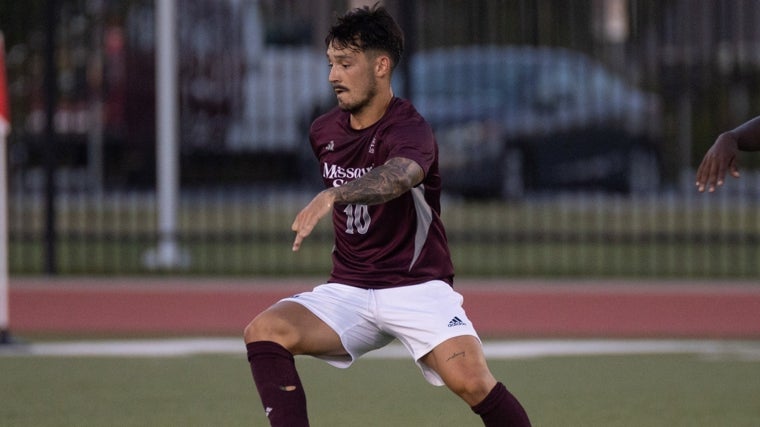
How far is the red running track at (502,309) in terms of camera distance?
1116cm

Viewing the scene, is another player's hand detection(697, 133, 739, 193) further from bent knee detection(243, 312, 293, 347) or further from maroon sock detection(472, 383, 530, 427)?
bent knee detection(243, 312, 293, 347)

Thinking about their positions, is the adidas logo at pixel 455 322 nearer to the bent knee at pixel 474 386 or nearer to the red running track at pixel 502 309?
the bent knee at pixel 474 386

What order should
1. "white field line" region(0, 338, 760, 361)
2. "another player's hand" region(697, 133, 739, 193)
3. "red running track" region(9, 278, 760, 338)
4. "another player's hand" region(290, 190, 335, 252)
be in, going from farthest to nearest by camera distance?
"red running track" region(9, 278, 760, 338), "white field line" region(0, 338, 760, 361), "another player's hand" region(697, 133, 739, 193), "another player's hand" region(290, 190, 335, 252)

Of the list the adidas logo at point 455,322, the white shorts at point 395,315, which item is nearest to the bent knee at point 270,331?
the white shorts at point 395,315

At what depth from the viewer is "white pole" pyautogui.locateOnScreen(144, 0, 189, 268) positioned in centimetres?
1302

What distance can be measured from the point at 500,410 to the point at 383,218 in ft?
2.61

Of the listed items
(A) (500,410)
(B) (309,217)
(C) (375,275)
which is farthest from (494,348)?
(B) (309,217)

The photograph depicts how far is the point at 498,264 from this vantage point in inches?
541

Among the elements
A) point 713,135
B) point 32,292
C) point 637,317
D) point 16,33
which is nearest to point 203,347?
point 32,292

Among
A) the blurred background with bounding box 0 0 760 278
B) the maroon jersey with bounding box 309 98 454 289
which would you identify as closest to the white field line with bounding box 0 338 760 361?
the blurred background with bounding box 0 0 760 278

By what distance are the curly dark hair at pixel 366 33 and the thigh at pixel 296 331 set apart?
3.12ft

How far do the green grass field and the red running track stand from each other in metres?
1.38

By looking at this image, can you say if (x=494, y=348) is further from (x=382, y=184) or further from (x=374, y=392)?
(x=382, y=184)

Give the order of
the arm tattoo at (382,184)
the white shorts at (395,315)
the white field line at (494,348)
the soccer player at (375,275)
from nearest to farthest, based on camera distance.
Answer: the arm tattoo at (382,184) → the soccer player at (375,275) → the white shorts at (395,315) → the white field line at (494,348)
